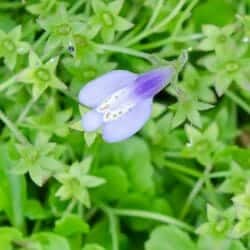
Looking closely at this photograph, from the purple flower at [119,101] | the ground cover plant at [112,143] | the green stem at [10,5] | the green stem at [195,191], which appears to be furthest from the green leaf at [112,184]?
the green stem at [10,5]

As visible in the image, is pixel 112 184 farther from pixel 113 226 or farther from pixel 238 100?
pixel 238 100

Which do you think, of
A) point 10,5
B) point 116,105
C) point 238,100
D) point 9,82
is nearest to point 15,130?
point 9,82

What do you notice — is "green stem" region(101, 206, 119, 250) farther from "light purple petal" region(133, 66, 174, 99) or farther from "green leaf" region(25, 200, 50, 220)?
"light purple petal" region(133, 66, 174, 99)

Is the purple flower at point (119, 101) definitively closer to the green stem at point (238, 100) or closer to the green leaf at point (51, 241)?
the green leaf at point (51, 241)

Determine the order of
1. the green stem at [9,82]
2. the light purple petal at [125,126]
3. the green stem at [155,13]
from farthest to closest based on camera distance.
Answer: the green stem at [155,13] < the green stem at [9,82] < the light purple petal at [125,126]

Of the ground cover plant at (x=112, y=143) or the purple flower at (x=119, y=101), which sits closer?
the purple flower at (x=119, y=101)

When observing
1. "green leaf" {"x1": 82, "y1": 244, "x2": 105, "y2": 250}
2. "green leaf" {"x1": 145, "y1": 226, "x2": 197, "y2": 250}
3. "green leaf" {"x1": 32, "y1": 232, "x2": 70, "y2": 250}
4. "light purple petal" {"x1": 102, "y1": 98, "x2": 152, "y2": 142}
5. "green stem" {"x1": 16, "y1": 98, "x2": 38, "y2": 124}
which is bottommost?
"green leaf" {"x1": 145, "y1": 226, "x2": 197, "y2": 250}


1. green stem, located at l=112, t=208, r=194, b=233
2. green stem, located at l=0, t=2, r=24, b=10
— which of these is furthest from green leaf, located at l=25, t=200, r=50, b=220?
green stem, located at l=0, t=2, r=24, b=10

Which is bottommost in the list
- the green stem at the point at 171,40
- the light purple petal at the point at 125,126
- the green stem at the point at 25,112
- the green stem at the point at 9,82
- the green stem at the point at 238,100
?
the green stem at the point at 238,100
